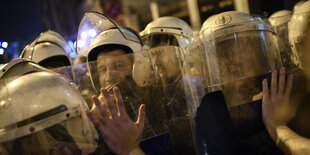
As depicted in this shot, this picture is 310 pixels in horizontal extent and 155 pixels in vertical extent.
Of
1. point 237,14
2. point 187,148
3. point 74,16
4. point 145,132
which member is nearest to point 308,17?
point 237,14

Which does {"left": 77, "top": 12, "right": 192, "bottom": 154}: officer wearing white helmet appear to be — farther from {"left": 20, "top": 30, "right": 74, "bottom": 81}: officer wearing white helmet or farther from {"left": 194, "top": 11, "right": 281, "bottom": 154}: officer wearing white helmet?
{"left": 20, "top": 30, "right": 74, "bottom": 81}: officer wearing white helmet

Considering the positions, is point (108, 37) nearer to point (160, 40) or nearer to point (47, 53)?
point (160, 40)

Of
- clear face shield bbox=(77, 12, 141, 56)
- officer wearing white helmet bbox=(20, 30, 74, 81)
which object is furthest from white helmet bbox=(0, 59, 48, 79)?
officer wearing white helmet bbox=(20, 30, 74, 81)

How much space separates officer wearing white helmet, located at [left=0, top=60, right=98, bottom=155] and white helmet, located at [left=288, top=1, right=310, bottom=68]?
1436mm

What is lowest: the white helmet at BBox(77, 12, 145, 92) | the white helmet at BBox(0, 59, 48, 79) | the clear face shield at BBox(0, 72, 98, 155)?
the clear face shield at BBox(0, 72, 98, 155)

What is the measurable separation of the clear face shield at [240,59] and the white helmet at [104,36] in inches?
24.2

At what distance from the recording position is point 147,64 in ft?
5.59

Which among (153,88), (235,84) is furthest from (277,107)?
(153,88)

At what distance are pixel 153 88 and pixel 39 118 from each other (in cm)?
69

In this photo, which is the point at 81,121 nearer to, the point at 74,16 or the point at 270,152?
the point at 270,152

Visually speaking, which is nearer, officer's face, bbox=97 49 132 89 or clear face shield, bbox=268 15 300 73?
officer's face, bbox=97 49 132 89

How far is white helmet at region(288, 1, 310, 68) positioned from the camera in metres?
1.73

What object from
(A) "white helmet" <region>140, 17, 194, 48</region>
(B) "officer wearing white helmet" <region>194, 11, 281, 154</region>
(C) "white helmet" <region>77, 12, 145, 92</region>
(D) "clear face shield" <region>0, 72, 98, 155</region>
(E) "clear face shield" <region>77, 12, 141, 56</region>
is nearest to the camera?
(D) "clear face shield" <region>0, 72, 98, 155</region>

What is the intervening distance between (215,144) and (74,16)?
21.0m
